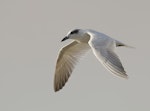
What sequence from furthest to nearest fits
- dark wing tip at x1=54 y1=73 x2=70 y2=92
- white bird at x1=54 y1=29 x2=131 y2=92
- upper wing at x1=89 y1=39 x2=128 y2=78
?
dark wing tip at x1=54 y1=73 x2=70 y2=92 < white bird at x1=54 y1=29 x2=131 y2=92 < upper wing at x1=89 y1=39 x2=128 y2=78

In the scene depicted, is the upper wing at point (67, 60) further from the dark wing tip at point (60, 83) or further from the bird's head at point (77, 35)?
the bird's head at point (77, 35)

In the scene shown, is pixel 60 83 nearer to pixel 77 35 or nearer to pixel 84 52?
pixel 84 52

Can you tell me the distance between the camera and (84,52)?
366 centimetres

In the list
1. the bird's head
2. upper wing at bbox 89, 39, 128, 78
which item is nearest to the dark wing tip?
the bird's head

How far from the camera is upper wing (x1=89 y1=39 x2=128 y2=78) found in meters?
2.38

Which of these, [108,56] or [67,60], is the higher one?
[108,56]

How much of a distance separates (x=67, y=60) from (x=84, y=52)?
0.41 feet

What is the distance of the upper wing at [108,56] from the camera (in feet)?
7.79

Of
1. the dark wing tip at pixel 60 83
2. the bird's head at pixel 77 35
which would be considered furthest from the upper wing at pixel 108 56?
the dark wing tip at pixel 60 83

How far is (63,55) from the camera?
3.68 m

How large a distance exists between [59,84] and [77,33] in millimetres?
402

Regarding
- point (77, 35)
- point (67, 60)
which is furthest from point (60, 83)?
point (77, 35)

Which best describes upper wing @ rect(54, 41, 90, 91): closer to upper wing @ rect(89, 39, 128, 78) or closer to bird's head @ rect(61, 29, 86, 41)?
bird's head @ rect(61, 29, 86, 41)

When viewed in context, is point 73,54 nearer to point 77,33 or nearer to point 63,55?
point 63,55
